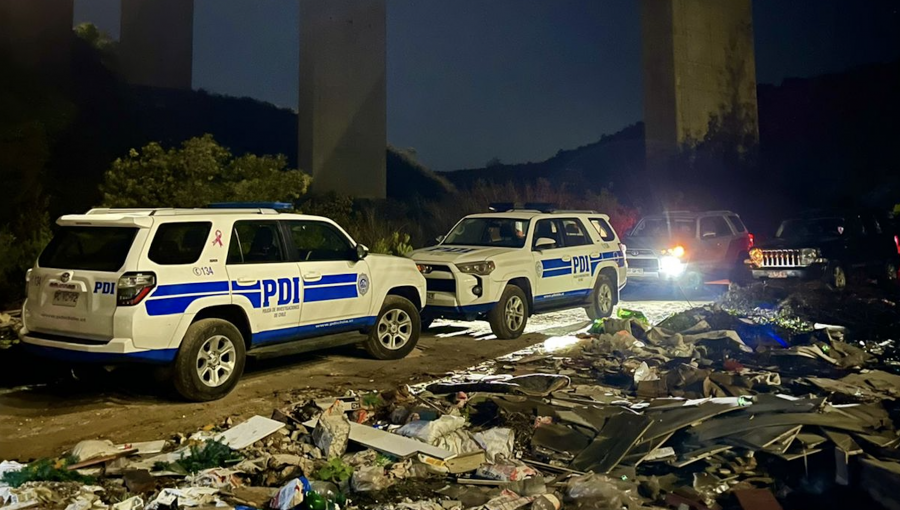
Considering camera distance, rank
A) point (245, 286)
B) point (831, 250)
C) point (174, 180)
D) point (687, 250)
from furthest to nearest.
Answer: point (174, 180) → point (687, 250) → point (831, 250) → point (245, 286)

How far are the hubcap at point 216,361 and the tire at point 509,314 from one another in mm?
4157

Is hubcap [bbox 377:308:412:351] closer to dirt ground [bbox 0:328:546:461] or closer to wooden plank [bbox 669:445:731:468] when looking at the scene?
dirt ground [bbox 0:328:546:461]

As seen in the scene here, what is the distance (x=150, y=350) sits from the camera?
6.40m

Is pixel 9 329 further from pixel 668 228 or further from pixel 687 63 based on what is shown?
pixel 687 63

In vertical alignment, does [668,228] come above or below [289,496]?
above

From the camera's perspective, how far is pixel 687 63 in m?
29.9

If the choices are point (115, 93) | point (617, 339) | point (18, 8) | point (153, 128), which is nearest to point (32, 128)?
point (18, 8)

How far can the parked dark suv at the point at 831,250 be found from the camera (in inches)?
555

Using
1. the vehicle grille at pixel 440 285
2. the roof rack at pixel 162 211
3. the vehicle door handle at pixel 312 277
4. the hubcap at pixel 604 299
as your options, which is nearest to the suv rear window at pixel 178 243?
the roof rack at pixel 162 211

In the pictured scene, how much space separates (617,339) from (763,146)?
43.9 meters

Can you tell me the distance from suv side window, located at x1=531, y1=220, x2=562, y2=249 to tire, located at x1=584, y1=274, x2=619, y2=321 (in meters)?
1.17

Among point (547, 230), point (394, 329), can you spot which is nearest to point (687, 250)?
point (547, 230)

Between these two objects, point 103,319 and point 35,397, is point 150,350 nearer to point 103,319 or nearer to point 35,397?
point 103,319

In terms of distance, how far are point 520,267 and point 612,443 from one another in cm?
521
